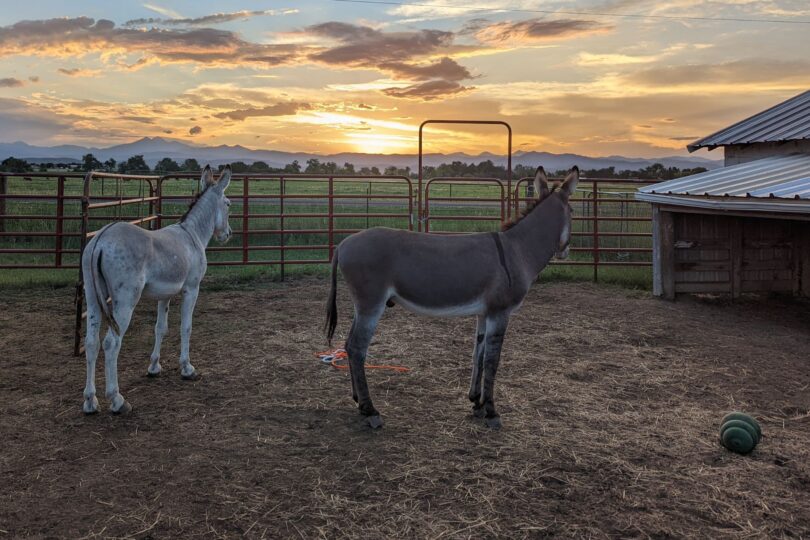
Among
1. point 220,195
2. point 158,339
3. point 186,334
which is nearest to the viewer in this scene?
point 186,334

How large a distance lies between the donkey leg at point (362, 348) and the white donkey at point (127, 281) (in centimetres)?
189

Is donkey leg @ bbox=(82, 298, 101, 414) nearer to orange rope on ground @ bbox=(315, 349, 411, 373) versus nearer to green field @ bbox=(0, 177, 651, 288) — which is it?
orange rope on ground @ bbox=(315, 349, 411, 373)

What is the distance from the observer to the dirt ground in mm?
3338

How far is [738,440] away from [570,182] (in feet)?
7.84

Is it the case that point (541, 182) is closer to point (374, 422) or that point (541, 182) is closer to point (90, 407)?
point (374, 422)

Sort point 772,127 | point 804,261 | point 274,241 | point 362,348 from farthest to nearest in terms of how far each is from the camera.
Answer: point 274,241, point 772,127, point 804,261, point 362,348

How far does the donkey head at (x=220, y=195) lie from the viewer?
6.36 m

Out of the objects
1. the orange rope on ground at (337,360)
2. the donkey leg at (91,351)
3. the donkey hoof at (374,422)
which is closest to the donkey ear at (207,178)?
the donkey leg at (91,351)

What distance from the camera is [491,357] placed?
472cm

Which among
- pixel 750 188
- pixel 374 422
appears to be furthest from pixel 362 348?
pixel 750 188

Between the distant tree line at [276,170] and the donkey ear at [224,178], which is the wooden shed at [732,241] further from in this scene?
the distant tree line at [276,170]

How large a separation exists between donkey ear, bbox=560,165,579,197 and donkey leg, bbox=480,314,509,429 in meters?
1.29

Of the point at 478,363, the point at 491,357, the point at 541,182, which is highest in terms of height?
the point at 541,182

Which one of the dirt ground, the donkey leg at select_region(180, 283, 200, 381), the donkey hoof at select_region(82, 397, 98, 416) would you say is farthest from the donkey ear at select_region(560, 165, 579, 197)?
the donkey hoof at select_region(82, 397, 98, 416)
